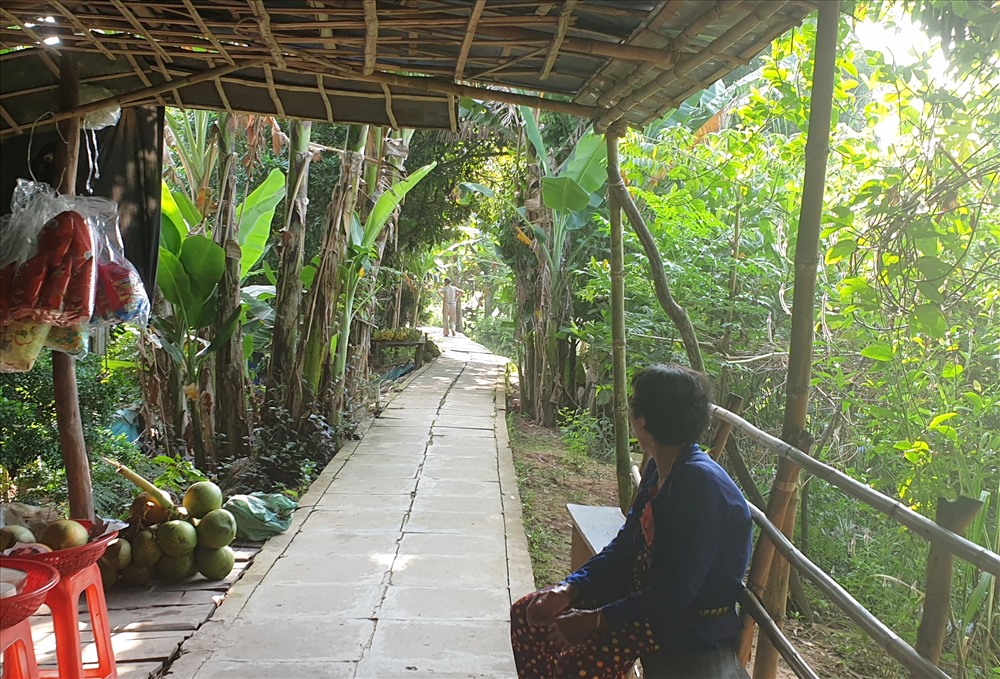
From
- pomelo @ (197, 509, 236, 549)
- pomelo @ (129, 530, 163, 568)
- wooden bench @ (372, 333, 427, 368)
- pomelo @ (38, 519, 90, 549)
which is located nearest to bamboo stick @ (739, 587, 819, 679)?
pomelo @ (38, 519, 90, 549)

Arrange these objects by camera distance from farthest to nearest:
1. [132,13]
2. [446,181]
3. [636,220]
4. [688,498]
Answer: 1. [446,181]
2. [636,220]
3. [132,13]
4. [688,498]

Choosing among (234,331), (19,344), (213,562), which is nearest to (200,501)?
(213,562)

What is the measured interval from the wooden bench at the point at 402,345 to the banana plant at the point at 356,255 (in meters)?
5.75

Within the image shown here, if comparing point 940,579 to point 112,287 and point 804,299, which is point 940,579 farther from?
point 112,287

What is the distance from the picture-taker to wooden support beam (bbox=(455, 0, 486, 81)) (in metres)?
2.27

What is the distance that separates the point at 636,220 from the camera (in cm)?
350

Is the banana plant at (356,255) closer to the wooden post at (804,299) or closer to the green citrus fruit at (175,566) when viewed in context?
the green citrus fruit at (175,566)

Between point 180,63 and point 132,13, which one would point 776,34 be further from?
point 180,63

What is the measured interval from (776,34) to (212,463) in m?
5.00

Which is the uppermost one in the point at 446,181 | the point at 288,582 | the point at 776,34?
the point at 446,181

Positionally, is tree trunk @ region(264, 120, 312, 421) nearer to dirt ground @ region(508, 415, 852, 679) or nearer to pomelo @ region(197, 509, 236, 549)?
dirt ground @ region(508, 415, 852, 679)

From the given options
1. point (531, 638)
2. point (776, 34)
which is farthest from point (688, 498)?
point (776, 34)

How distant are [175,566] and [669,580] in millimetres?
2622

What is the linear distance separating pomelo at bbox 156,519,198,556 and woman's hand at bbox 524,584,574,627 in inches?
79.9
